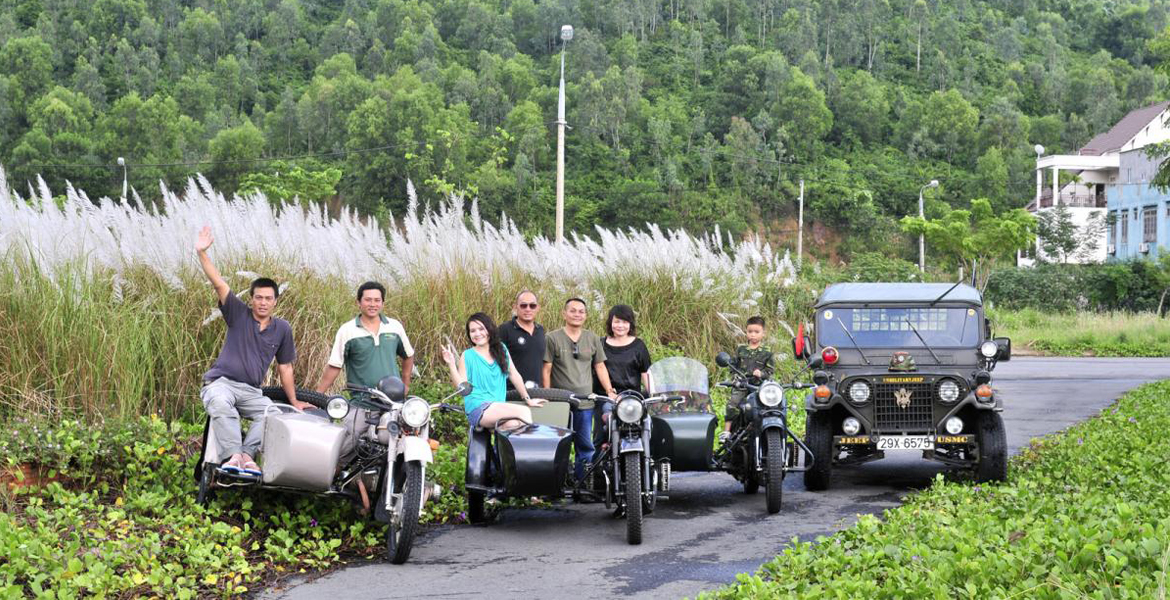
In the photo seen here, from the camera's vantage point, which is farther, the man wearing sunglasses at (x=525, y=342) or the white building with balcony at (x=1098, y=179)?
the white building with balcony at (x=1098, y=179)

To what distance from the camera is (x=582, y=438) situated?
1018 cm

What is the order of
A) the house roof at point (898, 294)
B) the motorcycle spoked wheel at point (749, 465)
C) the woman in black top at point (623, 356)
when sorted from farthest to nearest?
1. the house roof at point (898, 294)
2. the motorcycle spoked wheel at point (749, 465)
3. the woman in black top at point (623, 356)

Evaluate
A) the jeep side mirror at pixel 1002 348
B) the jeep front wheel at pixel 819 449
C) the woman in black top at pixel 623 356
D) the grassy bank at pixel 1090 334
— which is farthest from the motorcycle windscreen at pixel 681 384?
the grassy bank at pixel 1090 334

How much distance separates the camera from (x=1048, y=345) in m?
38.9

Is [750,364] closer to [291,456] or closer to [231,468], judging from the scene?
[291,456]

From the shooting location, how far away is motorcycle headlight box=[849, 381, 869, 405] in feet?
38.5

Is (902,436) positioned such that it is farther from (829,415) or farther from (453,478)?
(453,478)

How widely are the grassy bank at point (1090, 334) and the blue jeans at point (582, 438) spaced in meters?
29.5

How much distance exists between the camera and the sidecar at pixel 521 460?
9039 millimetres

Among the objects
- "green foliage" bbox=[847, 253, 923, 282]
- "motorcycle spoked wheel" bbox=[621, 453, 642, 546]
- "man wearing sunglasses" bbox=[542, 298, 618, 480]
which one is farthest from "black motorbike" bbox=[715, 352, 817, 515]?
"green foliage" bbox=[847, 253, 923, 282]

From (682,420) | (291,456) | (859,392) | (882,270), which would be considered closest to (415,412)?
(291,456)

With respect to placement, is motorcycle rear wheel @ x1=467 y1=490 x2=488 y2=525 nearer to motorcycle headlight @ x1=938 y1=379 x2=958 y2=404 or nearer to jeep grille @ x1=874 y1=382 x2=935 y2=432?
jeep grille @ x1=874 y1=382 x2=935 y2=432

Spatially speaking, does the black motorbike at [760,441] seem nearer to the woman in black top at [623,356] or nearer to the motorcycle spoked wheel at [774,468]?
the motorcycle spoked wheel at [774,468]

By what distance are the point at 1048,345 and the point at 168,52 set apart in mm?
112158
